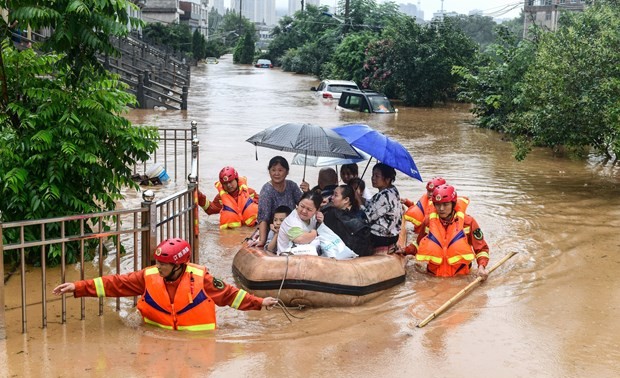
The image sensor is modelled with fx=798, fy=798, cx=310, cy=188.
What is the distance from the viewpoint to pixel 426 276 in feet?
30.7

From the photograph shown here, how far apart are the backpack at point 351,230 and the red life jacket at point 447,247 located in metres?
0.80

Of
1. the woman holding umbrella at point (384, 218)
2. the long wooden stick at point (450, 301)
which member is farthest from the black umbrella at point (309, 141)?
the long wooden stick at point (450, 301)

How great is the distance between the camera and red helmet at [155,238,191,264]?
630cm

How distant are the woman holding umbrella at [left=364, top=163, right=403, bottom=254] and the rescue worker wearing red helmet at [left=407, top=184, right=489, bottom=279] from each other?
390mm

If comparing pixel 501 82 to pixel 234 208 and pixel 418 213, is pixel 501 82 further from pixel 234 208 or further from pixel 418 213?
pixel 418 213

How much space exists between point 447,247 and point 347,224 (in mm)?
1256

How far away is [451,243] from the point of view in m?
9.10

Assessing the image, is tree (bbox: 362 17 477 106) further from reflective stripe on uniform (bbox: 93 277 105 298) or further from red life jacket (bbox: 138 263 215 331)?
reflective stripe on uniform (bbox: 93 277 105 298)

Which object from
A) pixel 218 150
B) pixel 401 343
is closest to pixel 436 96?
pixel 218 150

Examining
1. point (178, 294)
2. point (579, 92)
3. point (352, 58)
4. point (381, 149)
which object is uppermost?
point (352, 58)

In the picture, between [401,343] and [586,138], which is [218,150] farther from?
[401,343]

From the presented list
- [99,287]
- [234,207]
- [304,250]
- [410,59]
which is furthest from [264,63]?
Result: [99,287]

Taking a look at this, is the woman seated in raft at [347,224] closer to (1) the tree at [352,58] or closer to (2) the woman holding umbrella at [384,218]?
(2) the woman holding umbrella at [384,218]

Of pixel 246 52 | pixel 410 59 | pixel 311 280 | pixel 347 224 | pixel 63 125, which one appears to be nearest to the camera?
pixel 311 280
